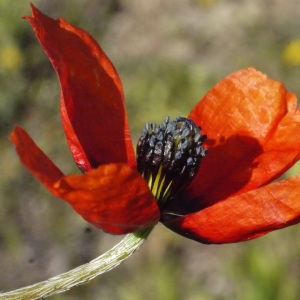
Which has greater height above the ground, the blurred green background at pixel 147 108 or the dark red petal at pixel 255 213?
the dark red petal at pixel 255 213

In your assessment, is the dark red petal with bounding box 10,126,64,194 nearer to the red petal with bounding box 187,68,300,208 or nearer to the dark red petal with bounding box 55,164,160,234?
the dark red petal with bounding box 55,164,160,234

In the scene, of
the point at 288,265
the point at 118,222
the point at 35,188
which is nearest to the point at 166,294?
the point at 288,265

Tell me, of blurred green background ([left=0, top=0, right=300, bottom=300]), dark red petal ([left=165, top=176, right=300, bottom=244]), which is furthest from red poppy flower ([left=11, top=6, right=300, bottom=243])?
blurred green background ([left=0, top=0, right=300, bottom=300])

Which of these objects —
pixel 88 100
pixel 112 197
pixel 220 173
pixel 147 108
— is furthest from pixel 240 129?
pixel 147 108

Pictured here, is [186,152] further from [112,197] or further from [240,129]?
[112,197]

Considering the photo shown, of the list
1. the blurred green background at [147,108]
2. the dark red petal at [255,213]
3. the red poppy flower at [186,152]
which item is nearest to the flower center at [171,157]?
the red poppy flower at [186,152]

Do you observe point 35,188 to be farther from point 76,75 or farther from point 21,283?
point 76,75

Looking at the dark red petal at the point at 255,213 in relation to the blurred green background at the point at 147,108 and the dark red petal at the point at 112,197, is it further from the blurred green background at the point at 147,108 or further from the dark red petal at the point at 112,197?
the blurred green background at the point at 147,108
